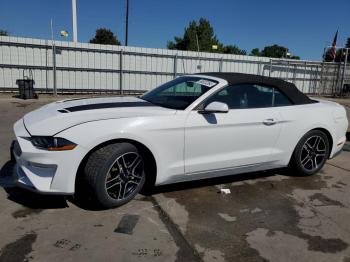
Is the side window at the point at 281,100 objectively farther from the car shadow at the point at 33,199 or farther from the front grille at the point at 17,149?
the front grille at the point at 17,149

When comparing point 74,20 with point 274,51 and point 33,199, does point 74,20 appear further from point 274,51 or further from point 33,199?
point 274,51

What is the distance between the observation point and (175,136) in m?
3.65

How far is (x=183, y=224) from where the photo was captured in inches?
129

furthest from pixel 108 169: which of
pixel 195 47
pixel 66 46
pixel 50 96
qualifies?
pixel 195 47

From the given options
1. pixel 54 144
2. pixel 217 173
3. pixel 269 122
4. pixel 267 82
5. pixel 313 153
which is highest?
pixel 267 82

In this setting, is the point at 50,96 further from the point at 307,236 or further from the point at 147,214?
the point at 307,236

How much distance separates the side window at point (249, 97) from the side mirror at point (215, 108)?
0.43 feet

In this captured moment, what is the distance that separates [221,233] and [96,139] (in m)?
1.48

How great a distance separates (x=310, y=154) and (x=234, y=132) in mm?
1566

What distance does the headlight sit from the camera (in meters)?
3.12

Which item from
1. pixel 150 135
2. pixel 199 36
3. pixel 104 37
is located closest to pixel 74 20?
pixel 150 135

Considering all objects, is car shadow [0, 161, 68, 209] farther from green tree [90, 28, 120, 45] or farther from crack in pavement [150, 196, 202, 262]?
green tree [90, 28, 120, 45]

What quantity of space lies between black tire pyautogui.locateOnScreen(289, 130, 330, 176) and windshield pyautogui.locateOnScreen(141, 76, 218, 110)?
5.36ft

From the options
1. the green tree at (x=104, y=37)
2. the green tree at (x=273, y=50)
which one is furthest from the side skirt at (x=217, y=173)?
the green tree at (x=273, y=50)
